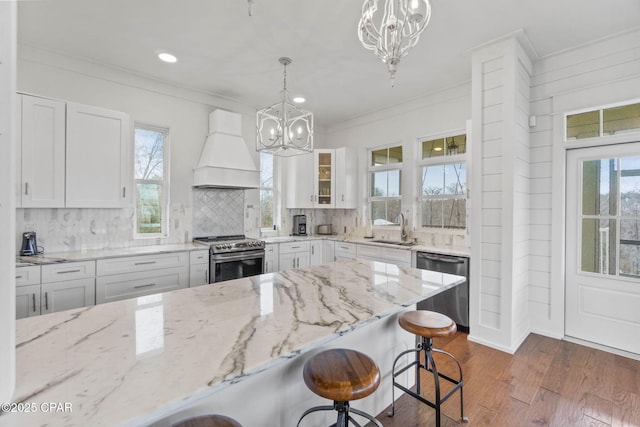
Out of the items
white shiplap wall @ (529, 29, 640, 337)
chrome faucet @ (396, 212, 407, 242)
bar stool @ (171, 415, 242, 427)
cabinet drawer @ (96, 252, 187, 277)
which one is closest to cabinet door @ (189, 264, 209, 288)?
cabinet drawer @ (96, 252, 187, 277)

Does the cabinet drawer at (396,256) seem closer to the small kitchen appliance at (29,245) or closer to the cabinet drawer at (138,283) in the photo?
the cabinet drawer at (138,283)

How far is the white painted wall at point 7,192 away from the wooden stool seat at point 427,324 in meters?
1.72

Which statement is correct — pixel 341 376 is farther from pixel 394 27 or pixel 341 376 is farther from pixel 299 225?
pixel 299 225

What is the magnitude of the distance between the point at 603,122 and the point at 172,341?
3.96m

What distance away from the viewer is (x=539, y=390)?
7.22ft

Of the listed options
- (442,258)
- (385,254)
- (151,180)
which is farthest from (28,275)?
(442,258)

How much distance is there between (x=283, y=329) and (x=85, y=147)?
3.03m

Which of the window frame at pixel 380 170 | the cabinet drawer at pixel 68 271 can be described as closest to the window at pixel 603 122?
the window frame at pixel 380 170

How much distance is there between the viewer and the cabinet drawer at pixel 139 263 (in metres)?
2.82

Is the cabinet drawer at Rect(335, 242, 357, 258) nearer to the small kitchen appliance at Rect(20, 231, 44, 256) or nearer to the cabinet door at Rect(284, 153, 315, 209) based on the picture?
the cabinet door at Rect(284, 153, 315, 209)

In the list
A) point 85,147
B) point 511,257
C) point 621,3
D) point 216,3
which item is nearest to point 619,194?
point 511,257

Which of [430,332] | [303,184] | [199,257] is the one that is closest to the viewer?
[430,332]

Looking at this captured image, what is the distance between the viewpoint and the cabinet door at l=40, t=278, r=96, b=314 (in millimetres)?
2514

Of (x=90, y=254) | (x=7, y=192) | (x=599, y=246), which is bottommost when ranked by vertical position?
(x=90, y=254)
